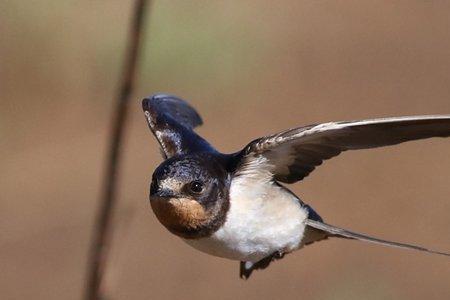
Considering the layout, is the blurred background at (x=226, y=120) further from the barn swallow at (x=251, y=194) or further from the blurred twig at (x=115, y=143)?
the blurred twig at (x=115, y=143)

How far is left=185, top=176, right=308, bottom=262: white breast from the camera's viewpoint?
235 cm

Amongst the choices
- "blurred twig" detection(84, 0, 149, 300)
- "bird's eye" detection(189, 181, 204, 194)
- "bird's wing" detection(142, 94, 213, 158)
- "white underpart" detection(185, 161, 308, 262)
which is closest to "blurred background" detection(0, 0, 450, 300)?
"bird's wing" detection(142, 94, 213, 158)

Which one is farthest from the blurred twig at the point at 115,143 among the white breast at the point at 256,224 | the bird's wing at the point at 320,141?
the white breast at the point at 256,224

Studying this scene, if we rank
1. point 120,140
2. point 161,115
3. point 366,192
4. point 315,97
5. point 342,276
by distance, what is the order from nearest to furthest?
point 120,140
point 161,115
point 342,276
point 366,192
point 315,97

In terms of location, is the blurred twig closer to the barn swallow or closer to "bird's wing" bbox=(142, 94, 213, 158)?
the barn swallow

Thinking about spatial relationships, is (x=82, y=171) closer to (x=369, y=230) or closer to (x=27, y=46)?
(x=27, y=46)

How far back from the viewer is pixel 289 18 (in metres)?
7.58

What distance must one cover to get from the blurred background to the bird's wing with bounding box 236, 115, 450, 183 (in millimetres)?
3072

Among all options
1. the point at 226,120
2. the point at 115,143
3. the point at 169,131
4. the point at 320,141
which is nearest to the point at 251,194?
the point at 320,141

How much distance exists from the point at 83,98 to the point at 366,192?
173 cm

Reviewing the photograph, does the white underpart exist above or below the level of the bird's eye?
below

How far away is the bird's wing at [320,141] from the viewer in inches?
83.0

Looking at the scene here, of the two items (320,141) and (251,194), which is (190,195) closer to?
(251,194)

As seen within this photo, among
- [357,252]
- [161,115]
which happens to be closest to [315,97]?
[357,252]
